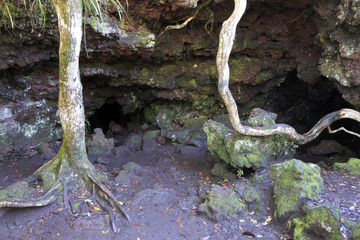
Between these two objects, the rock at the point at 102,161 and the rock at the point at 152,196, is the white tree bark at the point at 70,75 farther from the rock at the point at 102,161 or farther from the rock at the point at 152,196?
the rock at the point at 102,161

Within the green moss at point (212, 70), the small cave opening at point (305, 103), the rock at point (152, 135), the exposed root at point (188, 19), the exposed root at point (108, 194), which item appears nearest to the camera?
the exposed root at point (108, 194)

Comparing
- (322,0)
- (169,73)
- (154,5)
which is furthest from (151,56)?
(322,0)

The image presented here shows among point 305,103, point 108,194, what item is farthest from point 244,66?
point 108,194

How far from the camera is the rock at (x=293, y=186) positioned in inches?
148

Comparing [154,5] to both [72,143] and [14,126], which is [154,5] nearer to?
[72,143]

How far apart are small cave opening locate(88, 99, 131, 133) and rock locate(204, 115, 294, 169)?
15.7 ft

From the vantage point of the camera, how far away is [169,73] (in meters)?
7.83

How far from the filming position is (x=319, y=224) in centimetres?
321

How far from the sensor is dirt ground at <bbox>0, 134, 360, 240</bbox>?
358 centimetres

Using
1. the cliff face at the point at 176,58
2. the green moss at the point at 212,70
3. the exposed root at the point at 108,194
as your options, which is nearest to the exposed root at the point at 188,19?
the cliff face at the point at 176,58

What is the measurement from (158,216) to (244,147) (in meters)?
1.89

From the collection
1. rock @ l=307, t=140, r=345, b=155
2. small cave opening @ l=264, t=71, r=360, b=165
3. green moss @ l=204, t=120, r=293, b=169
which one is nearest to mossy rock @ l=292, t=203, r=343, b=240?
green moss @ l=204, t=120, r=293, b=169

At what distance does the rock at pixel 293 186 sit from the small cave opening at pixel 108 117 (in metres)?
6.22

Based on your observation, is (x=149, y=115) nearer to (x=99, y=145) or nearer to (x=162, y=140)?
(x=162, y=140)
